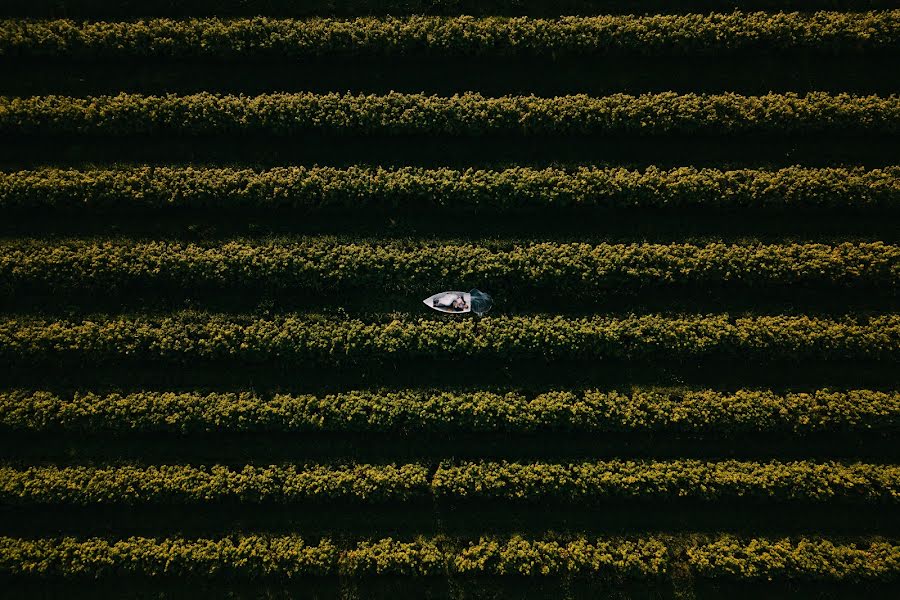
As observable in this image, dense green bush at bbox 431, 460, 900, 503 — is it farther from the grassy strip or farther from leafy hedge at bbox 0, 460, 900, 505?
the grassy strip

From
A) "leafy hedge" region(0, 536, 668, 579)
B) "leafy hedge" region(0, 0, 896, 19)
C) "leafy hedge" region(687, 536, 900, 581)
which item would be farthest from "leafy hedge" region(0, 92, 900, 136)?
"leafy hedge" region(687, 536, 900, 581)

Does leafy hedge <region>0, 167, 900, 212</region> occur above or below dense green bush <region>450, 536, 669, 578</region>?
above

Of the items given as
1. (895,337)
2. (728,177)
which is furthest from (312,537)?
(895,337)

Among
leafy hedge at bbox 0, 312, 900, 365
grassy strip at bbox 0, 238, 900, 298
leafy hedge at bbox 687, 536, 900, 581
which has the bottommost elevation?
leafy hedge at bbox 687, 536, 900, 581

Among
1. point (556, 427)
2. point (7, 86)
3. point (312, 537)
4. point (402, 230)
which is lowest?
point (312, 537)

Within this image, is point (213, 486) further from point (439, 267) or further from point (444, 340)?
point (439, 267)

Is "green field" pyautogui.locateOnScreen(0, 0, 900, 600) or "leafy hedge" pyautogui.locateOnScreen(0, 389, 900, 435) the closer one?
"green field" pyautogui.locateOnScreen(0, 0, 900, 600)

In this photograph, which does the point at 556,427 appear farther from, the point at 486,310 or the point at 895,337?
the point at 895,337
